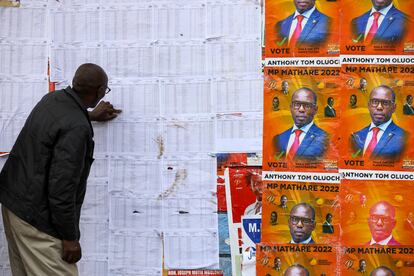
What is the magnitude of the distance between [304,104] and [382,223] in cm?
82

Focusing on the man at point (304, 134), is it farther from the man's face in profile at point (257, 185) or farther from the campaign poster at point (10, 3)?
the campaign poster at point (10, 3)

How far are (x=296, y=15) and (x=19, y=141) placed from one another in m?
1.73

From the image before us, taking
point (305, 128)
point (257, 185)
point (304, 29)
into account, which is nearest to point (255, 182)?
point (257, 185)

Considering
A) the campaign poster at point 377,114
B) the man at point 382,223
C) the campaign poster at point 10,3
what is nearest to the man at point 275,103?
the campaign poster at point 377,114

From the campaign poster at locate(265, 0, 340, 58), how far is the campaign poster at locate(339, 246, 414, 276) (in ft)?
3.79

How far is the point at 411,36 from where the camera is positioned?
11.0 ft

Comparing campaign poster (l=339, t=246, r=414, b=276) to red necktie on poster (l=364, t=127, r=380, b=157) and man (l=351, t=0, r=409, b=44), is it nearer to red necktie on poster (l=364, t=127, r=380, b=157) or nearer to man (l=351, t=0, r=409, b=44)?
red necktie on poster (l=364, t=127, r=380, b=157)

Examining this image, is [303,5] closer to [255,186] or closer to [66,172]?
[255,186]

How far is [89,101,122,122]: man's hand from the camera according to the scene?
3.70 meters

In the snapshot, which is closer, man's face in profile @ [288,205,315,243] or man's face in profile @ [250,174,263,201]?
man's face in profile @ [288,205,315,243]

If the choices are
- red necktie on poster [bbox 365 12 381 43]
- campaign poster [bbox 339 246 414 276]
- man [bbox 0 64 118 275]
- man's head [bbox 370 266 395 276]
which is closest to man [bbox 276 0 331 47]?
red necktie on poster [bbox 365 12 381 43]

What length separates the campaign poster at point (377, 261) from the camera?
3391 mm

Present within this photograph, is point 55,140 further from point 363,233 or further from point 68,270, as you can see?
point 363,233

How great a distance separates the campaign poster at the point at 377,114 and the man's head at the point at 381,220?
226 mm
